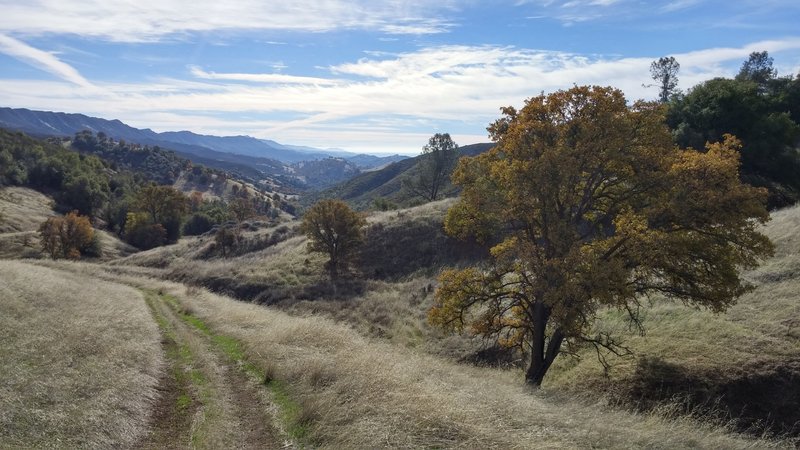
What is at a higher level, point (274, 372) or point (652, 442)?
point (652, 442)

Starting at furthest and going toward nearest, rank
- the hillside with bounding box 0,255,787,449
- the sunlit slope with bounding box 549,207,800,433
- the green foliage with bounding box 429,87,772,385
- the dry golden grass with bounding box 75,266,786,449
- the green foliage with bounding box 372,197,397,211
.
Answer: the green foliage with bounding box 372,197,397,211
the sunlit slope with bounding box 549,207,800,433
the green foliage with bounding box 429,87,772,385
the hillside with bounding box 0,255,787,449
the dry golden grass with bounding box 75,266,786,449

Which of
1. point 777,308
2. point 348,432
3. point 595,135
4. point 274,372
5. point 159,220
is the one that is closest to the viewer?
point 348,432

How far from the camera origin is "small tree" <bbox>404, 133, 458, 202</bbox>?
6844cm

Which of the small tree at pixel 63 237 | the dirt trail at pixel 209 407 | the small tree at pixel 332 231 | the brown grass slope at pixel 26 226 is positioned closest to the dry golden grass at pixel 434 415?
the dirt trail at pixel 209 407

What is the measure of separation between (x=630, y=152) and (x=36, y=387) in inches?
641

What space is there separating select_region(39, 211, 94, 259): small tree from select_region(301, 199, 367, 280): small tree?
38.8 m

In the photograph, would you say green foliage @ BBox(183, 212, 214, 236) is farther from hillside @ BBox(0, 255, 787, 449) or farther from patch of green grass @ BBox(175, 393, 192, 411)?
patch of green grass @ BBox(175, 393, 192, 411)

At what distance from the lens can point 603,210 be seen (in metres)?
16.0

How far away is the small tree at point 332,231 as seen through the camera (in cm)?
4412

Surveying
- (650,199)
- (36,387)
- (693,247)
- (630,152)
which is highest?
(630,152)

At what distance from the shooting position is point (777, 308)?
1703cm

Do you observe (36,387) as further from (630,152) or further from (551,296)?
(630,152)

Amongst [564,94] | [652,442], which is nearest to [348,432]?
[652,442]

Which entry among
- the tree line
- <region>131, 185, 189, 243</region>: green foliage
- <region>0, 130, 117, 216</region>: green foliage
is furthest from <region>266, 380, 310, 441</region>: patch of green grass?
<region>0, 130, 117, 216</region>: green foliage
